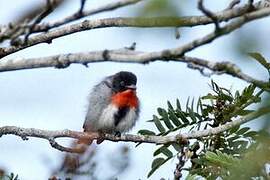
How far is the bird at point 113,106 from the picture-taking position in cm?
563

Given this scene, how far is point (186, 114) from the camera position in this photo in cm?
359

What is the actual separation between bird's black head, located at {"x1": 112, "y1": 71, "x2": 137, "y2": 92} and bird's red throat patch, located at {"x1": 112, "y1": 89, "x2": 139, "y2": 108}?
0.54ft

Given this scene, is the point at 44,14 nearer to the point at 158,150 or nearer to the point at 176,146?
the point at 176,146

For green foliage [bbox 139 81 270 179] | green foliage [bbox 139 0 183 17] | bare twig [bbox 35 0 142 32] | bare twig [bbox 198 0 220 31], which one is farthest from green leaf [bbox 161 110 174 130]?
green foliage [bbox 139 0 183 17]

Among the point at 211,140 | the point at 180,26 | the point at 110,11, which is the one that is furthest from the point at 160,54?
the point at 211,140

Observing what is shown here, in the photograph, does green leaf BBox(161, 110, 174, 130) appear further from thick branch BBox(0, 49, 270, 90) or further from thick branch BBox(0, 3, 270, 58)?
thick branch BBox(0, 49, 270, 90)

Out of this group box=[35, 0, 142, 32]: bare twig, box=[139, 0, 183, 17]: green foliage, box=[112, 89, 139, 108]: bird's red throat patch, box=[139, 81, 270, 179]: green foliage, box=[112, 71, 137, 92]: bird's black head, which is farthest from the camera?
box=[112, 71, 137, 92]: bird's black head

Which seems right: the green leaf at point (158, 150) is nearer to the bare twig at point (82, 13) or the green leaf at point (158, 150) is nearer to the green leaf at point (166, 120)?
the green leaf at point (166, 120)

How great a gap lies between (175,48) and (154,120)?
1.92 m

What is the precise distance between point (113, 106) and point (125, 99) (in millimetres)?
130

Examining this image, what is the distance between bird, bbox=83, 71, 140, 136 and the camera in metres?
5.63

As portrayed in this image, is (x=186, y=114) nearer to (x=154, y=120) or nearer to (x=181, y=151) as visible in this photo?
(x=154, y=120)

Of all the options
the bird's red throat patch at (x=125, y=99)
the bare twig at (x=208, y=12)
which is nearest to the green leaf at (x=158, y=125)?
the bare twig at (x=208, y=12)

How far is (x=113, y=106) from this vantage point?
573 cm
